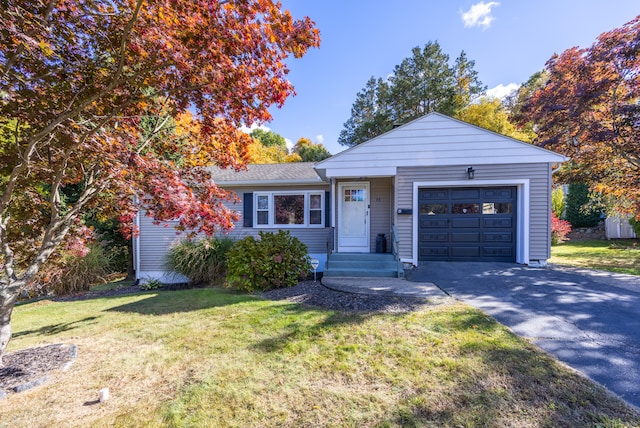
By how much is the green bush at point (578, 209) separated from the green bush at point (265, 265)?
1895cm

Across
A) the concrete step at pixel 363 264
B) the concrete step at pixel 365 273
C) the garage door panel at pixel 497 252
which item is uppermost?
the garage door panel at pixel 497 252

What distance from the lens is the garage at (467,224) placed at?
24.7 feet

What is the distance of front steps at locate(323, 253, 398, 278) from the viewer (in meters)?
6.80

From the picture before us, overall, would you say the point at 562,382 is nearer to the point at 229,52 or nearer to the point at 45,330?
the point at 229,52

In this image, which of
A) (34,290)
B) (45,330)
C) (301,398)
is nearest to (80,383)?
(301,398)

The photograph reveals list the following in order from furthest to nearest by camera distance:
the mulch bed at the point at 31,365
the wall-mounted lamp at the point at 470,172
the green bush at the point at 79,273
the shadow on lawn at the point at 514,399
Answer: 1. the green bush at the point at 79,273
2. the wall-mounted lamp at the point at 470,172
3. the mulch bed at the point at 31,365
4. the shadow on lawn at the point at 514,399

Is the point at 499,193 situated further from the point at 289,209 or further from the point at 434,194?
the point at 289,209

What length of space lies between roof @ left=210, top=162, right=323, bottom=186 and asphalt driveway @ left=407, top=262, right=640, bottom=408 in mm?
4680

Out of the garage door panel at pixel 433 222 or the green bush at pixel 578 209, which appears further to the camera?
the green bush at pixel 578 209

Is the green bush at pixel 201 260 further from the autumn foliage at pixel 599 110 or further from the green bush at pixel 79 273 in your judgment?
the autumn foliage at pixel 599 110

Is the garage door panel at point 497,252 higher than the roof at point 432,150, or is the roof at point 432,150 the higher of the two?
the roof at point 432,150

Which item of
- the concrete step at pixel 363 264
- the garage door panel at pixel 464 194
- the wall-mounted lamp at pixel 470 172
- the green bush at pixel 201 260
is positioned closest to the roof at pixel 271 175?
the green bush at pixel 201 260

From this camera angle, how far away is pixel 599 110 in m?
8.98

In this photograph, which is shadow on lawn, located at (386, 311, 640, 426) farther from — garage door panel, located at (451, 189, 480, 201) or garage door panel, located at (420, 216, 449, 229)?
garage door panel, located at (451, 189, 480, 201)
